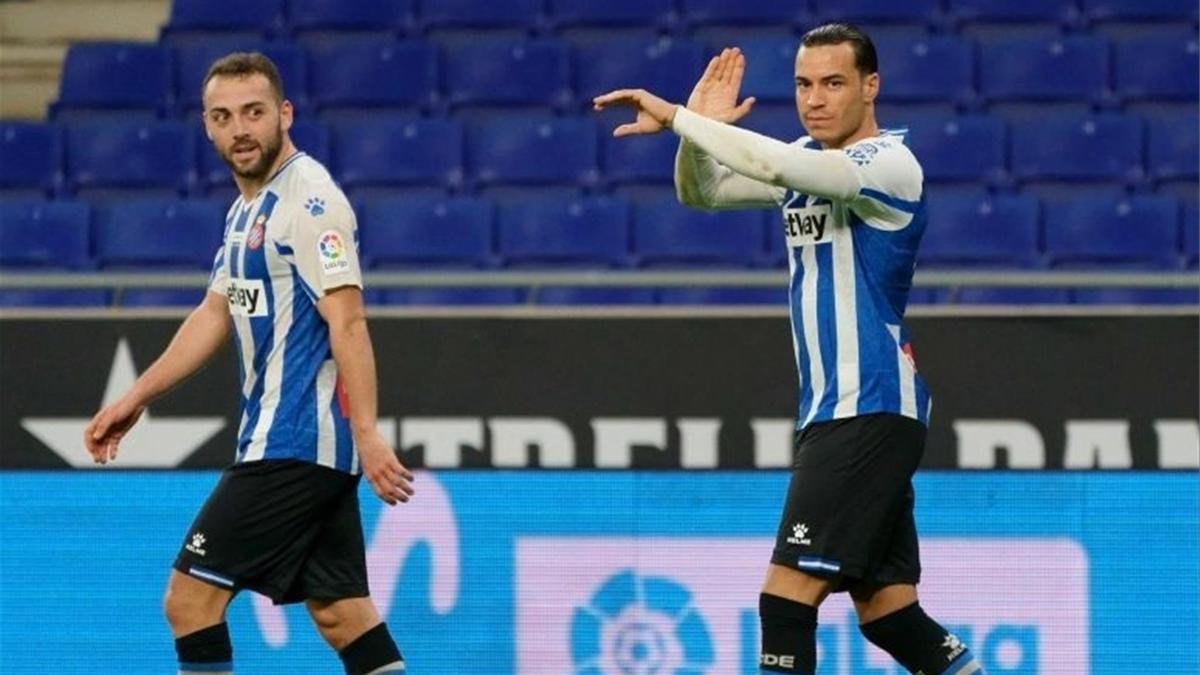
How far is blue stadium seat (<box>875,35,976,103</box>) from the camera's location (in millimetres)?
11047

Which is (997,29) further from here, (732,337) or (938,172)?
(732,337)

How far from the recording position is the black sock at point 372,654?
16.6 ft

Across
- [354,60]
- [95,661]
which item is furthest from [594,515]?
[354,60]

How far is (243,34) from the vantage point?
11.9m

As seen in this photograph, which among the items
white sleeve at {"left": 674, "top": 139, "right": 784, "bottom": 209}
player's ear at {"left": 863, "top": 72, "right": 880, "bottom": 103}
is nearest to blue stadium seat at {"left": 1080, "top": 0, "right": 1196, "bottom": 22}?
white sleeve at {"left": 674, "top": 139, "right": 784, "bottom": 209}

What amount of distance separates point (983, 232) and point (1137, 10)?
7.24 feet

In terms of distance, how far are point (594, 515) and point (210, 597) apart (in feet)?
5.85

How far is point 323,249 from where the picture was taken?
16.0 ft

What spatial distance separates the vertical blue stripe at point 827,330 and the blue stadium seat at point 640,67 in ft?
20.4

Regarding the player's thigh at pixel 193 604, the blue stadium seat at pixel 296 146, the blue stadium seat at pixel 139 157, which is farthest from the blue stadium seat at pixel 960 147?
the player's thigh at pixel 193 604

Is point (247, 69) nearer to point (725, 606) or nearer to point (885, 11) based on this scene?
point (725, 606)

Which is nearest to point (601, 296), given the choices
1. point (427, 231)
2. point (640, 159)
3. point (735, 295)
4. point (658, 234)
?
point (735, 295)

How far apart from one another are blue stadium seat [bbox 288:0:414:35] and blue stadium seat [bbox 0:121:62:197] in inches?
56.7

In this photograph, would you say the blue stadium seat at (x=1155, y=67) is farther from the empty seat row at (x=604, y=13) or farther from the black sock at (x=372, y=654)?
the black sock at (x=372, y=654)
